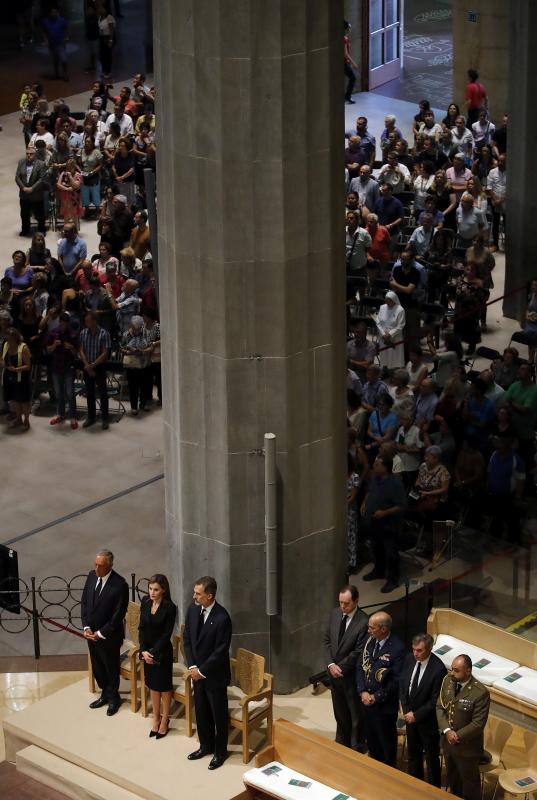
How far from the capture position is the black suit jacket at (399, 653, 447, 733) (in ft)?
49.9

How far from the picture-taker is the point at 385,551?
18609 millimetres

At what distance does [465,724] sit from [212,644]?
8.16ft

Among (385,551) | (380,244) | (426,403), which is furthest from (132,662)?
(380,244)

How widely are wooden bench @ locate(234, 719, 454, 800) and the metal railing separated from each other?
3304 mm

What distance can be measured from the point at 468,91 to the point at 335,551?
62.8 ft

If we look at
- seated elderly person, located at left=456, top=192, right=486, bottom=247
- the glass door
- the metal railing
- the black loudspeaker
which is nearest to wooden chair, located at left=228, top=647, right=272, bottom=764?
the metal railing

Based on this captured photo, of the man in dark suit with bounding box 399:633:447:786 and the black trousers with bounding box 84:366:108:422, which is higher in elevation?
the black trousers with bounding box 84:366:108:422

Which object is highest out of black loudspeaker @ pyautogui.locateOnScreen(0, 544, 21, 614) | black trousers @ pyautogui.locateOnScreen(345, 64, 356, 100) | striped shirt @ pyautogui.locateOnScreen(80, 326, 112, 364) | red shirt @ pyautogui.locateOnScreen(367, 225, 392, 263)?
black trousers @ pyautogui.locateOnScreen(345, 64, 356, 100)

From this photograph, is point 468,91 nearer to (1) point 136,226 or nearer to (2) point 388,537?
(1) point 136,226

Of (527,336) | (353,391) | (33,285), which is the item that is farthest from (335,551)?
(33,285)

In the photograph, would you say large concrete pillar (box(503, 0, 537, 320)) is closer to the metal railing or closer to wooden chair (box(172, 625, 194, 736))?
the metal railing

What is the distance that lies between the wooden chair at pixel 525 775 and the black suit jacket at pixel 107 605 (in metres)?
3.85

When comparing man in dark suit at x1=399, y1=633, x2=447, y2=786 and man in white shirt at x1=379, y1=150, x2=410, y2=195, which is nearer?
man in dark suit at x1=399, y1=633, x2=447, y2=786

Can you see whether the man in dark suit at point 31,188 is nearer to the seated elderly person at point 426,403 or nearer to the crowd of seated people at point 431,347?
the crowd of seated people at point 431,347
